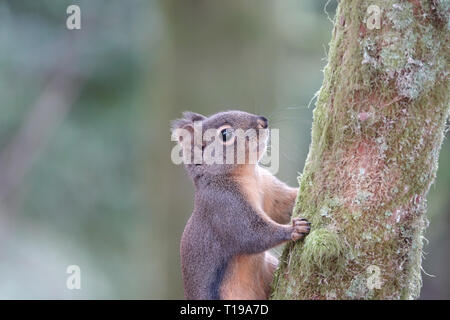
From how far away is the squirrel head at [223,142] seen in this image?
4.38 meters

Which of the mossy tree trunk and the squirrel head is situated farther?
the squirrel head

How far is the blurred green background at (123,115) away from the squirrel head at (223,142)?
2.68 meters

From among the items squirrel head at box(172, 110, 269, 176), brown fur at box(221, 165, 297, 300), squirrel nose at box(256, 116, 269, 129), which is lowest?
brown fur at box(221, 165, 297, 300)

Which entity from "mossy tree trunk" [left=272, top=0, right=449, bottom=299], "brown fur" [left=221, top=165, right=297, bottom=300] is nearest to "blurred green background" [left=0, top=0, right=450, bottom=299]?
"brown fur" [left=221, top=165, right=297, bottom=300]

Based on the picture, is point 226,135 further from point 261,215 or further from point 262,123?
point 261,215

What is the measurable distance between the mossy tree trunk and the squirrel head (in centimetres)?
105

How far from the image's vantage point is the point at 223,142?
4.44 meters

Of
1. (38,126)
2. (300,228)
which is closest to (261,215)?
(300,228)

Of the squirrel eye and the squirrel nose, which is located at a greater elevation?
the squirrel nose

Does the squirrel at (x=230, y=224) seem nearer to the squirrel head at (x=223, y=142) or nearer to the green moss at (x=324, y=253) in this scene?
the squirrel head at (x=223, y=142)

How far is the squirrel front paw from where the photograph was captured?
354cm

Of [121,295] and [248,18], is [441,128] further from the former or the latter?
[121,295]

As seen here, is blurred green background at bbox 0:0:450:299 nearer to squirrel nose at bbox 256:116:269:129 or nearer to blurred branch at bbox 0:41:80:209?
blurred branch at bbox 0:41:80:209

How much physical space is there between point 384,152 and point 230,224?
1.25m
